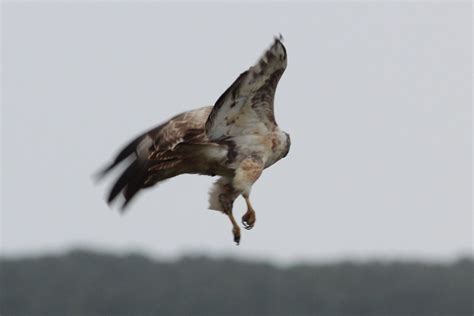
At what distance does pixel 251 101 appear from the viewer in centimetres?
1991

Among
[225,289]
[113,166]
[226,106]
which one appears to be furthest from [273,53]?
[225,289]

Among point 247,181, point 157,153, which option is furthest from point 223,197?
point 157,153

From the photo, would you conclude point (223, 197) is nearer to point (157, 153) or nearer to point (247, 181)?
point (247, 181)

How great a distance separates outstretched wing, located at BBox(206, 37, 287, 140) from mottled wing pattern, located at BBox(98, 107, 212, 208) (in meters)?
0.36

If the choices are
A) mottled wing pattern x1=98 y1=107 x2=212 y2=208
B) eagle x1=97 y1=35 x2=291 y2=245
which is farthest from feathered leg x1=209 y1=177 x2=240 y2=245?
mottled wing pattern x1=98 y1=107 x2=212 y2=208

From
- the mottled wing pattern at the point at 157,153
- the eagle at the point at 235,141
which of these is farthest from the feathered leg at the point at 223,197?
the mottled wing pattern at the point at 157,153

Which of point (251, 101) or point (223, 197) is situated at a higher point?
point (251, 101)

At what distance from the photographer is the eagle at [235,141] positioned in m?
19.6

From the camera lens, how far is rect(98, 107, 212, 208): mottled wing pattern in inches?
803

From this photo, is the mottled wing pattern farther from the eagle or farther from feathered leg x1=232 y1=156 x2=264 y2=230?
feathered leg x1=232 y1=156 x2=264 y2=230

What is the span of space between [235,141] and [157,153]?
44.6 inches

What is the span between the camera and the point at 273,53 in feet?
63.3

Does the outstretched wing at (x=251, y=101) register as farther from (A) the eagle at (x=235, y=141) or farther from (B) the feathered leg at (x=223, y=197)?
(B) the feathered leg at (x=223, y=197)

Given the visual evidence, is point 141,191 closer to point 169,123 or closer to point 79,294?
point 169,123
